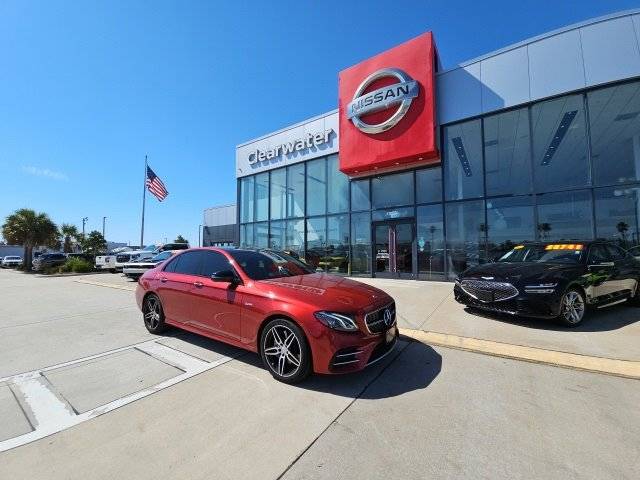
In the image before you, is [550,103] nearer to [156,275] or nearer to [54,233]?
[156,275]

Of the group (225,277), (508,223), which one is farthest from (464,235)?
(225,277)

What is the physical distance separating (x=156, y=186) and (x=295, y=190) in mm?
12122

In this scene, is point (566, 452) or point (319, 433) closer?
point (566, 452)

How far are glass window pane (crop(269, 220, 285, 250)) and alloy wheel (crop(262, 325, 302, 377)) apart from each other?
45.1 feet

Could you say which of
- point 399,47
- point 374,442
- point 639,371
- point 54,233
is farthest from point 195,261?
point 54,233

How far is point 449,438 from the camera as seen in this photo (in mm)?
2551

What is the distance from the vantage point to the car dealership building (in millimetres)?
10133

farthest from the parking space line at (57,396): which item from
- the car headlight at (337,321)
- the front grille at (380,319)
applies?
the front grille at (380,319)

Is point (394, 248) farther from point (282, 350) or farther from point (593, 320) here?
point (282, 350)

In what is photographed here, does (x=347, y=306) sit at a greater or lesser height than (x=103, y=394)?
greater

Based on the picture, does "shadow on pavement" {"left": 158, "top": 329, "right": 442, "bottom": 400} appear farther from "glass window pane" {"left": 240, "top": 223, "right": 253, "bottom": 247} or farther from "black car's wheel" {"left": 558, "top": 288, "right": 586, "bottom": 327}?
"glass window pane" {"left": 240, "top": 223, "right": 253, "bottom": 247}

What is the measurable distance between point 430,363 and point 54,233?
3635cm

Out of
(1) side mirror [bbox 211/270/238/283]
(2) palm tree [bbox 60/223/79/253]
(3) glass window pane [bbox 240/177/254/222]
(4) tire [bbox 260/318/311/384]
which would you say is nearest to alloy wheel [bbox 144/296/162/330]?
(1) side mirror [bbox 211/270/238/283]

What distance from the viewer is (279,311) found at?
141 inches
